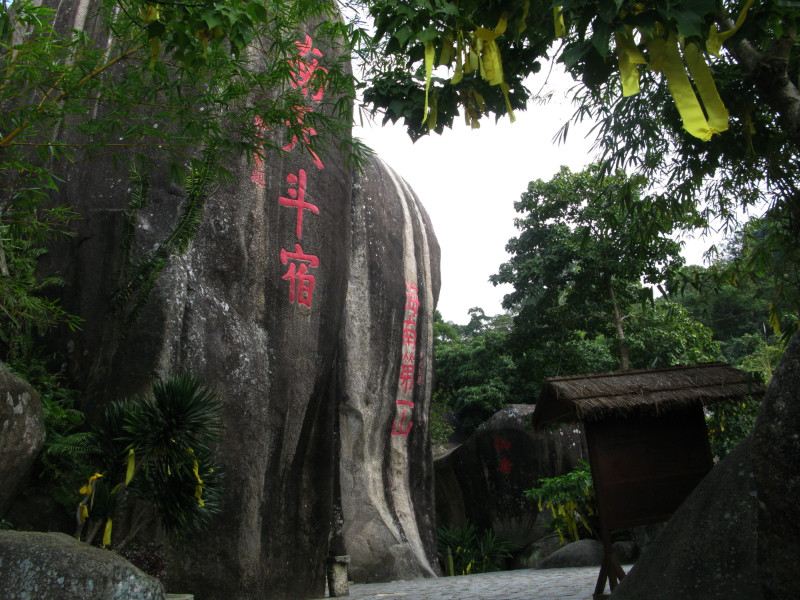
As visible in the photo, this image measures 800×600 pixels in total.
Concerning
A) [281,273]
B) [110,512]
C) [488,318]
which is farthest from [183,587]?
[488,318]

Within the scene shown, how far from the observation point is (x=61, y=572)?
2.88 meters

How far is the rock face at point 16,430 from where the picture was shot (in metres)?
4.07

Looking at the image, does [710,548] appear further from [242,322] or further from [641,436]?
[242,322]

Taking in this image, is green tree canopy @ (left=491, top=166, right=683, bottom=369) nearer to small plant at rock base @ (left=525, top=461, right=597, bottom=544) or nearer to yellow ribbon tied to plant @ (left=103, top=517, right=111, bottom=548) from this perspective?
small plant at rock base @ (left=525, top=461, right=597, bottom=544)

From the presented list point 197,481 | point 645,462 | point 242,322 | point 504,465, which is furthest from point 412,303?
point 197,481

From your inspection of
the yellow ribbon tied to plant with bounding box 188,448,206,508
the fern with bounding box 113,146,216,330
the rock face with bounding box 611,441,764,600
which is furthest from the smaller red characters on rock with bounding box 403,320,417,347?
the rock face with bounding box 611,441,764,600

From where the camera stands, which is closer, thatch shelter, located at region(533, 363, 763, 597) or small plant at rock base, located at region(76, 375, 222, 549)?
small plant at rock base, located at region(76, 375, 222, 549)

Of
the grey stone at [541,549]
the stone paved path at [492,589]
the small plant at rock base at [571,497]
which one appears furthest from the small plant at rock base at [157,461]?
the grey stone at [541,549]

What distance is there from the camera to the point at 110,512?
438 centimetres

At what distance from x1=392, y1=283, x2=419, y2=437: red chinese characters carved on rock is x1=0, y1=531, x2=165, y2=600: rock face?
713 centimetres

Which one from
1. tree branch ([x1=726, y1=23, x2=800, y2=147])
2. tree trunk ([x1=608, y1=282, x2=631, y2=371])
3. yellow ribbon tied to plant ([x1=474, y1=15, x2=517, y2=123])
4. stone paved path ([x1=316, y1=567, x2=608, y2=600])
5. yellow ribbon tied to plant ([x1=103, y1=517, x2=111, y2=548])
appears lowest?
stone paved path ([x1=316, y1=567, x2=608, y2=600])

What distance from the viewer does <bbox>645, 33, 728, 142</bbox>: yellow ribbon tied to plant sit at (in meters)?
1.74

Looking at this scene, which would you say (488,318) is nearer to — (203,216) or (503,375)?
(503,375)

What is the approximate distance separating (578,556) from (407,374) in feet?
11.2
